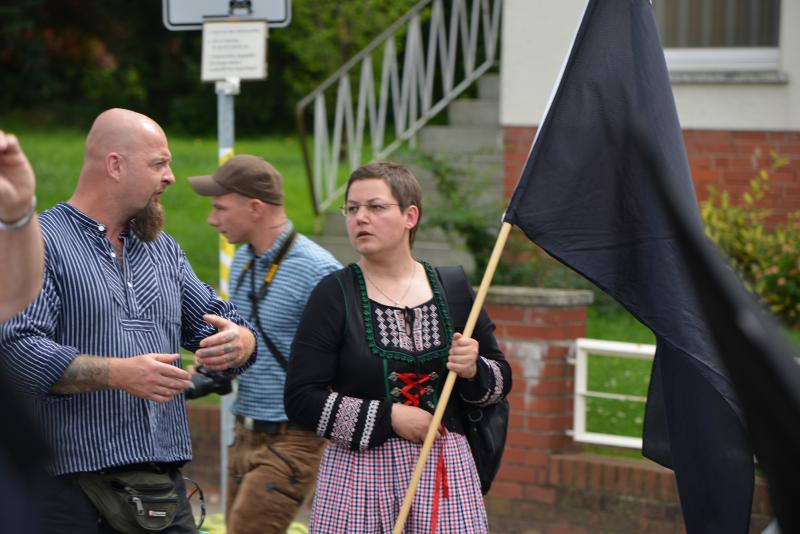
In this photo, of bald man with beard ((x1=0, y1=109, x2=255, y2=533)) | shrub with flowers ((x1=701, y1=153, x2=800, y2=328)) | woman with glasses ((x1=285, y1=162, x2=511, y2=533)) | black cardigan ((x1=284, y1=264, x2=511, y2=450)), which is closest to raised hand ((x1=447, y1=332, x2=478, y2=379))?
woman with glasses ((x1=285, y1=162, x2=511, y2=533))

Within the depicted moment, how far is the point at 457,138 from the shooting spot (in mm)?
12305

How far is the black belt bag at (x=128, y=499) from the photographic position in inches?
146

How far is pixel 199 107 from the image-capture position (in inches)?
939

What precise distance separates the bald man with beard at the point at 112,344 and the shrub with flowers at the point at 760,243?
543cm

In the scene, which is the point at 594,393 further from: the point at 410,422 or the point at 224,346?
the point at 224,346

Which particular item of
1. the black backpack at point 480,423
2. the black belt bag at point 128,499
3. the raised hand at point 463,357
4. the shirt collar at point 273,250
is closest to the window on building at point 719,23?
the shirt collar at point 273,250

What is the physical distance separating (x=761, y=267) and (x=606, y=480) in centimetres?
310

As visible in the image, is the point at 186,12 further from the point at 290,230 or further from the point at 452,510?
the point at 452,510

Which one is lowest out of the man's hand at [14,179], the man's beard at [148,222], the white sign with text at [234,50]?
the man's beard at [148,222]

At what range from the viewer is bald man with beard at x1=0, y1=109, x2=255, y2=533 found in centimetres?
353

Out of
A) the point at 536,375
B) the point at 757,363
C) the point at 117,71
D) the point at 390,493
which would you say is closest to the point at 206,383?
the point at 390,493

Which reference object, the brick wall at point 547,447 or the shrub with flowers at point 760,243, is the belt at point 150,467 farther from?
the shrub with flowers at point 760,243

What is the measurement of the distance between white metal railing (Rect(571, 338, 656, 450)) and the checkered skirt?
8.40 feet

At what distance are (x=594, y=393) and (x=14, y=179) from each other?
4.39 m
